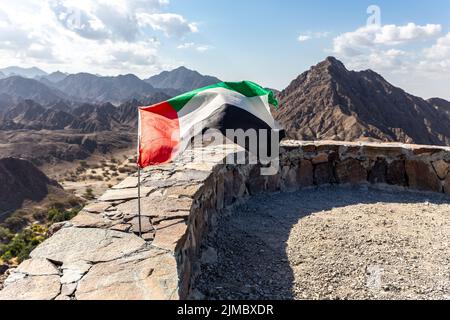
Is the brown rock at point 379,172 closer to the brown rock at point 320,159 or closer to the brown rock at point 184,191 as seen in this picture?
the brown rock at point 320,159

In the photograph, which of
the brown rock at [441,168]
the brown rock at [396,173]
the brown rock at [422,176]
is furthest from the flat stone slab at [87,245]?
the brown rock at [441,168]

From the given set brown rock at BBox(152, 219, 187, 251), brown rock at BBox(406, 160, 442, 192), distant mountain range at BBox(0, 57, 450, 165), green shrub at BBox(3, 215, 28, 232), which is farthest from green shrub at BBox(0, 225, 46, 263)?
distant mountain range at BBox(0, 57, 450, 165)

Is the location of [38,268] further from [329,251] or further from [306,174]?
[306,174]

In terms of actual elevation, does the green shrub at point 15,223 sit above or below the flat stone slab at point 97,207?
below

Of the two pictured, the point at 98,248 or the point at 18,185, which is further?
the point at 18,185

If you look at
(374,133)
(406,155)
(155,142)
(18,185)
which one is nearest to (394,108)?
(374,133)

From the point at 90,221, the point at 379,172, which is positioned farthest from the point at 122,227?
the point at 379,172

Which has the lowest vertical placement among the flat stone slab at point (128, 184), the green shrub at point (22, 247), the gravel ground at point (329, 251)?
the green shrub at point (22, 247)
